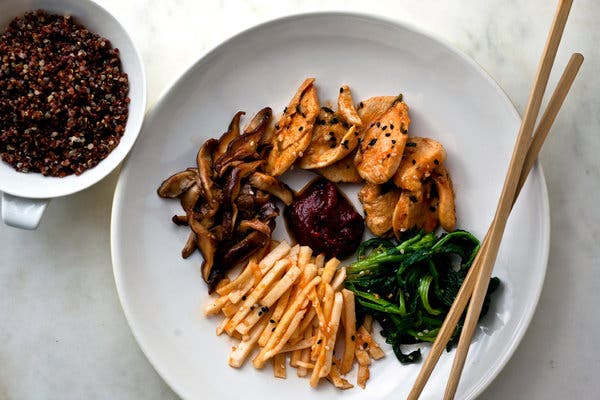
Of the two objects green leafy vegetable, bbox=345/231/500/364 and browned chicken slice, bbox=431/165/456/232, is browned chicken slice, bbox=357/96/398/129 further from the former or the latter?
green leafy vegetable, bbox=345/231/500/364

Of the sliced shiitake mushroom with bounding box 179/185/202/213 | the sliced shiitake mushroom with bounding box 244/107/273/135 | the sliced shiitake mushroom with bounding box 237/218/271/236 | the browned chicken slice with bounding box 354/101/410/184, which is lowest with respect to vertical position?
the sliced shiitake mushroom with bounding box 179/185/202/213

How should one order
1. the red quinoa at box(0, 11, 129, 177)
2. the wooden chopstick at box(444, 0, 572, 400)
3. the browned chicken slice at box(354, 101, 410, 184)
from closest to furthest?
the wooden chopstick at box(444, 0, 572, 400), the red quinoa at box(0, 11, 129, 177), the browned chicken slice at box(354, 101, 410, 184)

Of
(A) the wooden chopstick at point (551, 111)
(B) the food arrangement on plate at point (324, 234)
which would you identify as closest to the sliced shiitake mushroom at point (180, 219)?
(B) the food arrangement on plate at point (324, 234)

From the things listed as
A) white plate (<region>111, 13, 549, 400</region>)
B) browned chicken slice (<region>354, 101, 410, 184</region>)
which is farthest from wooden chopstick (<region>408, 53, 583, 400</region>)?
browned chicken slice (<region>354, 101, 410, 184</region>)

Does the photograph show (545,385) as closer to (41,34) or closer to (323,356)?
(323,356)

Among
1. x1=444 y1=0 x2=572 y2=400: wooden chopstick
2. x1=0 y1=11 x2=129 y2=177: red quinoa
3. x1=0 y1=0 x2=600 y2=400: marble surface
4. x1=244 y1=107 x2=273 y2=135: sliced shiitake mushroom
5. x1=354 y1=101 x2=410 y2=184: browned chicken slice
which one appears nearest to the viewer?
x1=444 y1=0 x2=572 y2=400: wooden chopstick

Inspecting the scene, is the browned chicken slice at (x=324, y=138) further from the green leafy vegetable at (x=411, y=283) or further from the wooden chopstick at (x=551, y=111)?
the wooden chopstick at (x=551, y=111)

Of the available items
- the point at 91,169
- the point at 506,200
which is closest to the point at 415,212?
the point at 506,200
